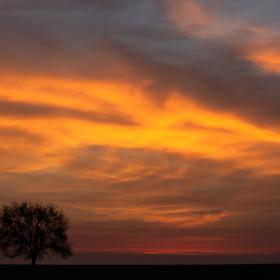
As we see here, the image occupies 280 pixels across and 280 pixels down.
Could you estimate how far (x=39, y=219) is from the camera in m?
95.3
